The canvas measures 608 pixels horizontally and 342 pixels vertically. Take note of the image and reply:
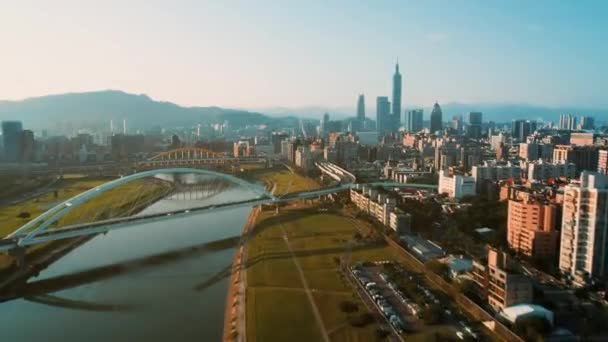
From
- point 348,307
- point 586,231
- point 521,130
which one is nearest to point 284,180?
point 586,231

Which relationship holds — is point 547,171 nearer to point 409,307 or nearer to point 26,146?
point 409,307

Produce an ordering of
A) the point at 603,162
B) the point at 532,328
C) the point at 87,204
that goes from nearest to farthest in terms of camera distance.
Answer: the point at 532,328 → the point at 87,204 → the point at 603,162

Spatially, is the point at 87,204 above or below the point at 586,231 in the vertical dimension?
below

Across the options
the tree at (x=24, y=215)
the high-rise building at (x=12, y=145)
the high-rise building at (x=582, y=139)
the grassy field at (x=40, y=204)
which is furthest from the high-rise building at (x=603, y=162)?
the high-rise building at (x=12, y=145)

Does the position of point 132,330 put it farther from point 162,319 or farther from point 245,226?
point 245,226

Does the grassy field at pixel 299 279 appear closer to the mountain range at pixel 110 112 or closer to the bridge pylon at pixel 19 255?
the bridge pylon at pixel 19 255

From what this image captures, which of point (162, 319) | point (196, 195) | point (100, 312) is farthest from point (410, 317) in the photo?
point (196, 195)

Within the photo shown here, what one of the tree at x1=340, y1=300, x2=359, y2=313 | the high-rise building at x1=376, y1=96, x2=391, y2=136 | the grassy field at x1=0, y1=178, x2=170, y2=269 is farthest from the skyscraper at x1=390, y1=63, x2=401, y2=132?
the tree at x1=340, y1=300, x2=359, y2=313
